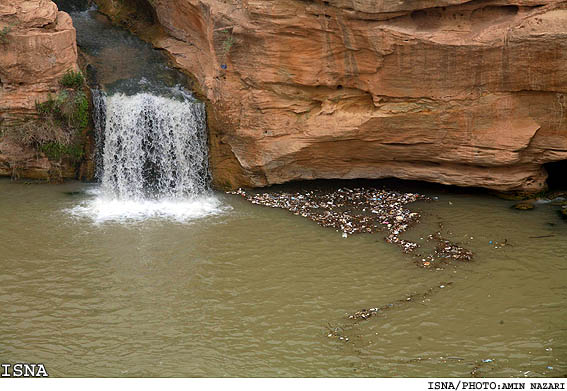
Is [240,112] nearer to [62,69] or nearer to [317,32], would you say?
[317,32]

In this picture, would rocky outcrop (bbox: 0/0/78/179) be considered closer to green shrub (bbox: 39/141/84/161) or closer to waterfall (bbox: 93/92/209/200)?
green shrub (bbox: 39/141/84/161)

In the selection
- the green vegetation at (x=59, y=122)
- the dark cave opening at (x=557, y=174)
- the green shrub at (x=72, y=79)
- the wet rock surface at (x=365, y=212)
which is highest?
the green shrub at (x=72, y=79)

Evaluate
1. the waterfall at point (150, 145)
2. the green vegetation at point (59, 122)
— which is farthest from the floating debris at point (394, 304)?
the green vegetation at point (59, 122)

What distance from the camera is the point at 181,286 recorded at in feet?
33.0

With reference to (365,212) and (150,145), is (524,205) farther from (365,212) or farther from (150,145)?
(150,145)

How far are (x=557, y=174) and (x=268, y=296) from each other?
747 centimetres

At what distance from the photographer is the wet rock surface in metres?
11.1

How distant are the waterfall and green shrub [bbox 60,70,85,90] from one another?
2.13 feet

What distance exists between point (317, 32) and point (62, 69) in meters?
5.39

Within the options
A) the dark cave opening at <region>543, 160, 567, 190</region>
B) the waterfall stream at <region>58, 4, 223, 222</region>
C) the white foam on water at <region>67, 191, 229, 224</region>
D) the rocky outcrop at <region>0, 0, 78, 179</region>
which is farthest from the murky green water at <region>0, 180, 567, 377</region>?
the rocky outcrop at <region>0, 0, 78, 179</region>

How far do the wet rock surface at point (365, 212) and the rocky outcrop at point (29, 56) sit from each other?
4489 mm

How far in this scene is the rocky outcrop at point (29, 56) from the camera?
43.3ft

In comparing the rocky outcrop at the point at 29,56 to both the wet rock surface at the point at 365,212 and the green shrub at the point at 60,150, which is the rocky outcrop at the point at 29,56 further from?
the wet rock surface at the point at 365,212

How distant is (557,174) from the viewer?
13867 millimetres
